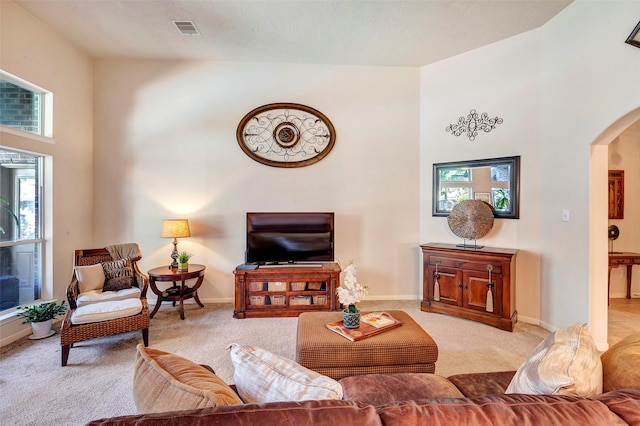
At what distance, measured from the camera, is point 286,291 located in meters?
3.53

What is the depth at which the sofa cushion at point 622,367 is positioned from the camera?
1.01m

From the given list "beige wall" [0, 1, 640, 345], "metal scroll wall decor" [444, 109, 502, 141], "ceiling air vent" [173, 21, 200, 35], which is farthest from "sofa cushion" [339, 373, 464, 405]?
"ceiling air vent" [173, 21, 200, 35]

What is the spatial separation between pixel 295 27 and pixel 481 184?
2.99 m

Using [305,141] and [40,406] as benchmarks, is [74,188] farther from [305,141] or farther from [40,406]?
[305,141]

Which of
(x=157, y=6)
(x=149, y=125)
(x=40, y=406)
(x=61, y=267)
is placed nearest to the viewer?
(x=40, y=406)

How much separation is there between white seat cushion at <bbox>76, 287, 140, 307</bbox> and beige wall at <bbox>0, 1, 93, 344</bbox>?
31.8 inches

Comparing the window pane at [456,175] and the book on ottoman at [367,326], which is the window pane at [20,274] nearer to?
the book on ottoman at [367,326]

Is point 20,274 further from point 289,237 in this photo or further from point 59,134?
point 289,237

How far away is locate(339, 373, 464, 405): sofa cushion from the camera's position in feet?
4.38

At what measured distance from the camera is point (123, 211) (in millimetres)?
4004

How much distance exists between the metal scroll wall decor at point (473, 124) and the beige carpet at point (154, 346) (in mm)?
2407

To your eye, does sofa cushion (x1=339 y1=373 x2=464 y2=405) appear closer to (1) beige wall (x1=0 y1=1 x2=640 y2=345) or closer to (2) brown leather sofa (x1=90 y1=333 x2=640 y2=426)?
(2) brown leather sofa (x1=90 y1=333 x2=640 y2=426)

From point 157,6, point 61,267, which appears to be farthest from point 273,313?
point 157,6

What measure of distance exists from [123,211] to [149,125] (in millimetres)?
1279
